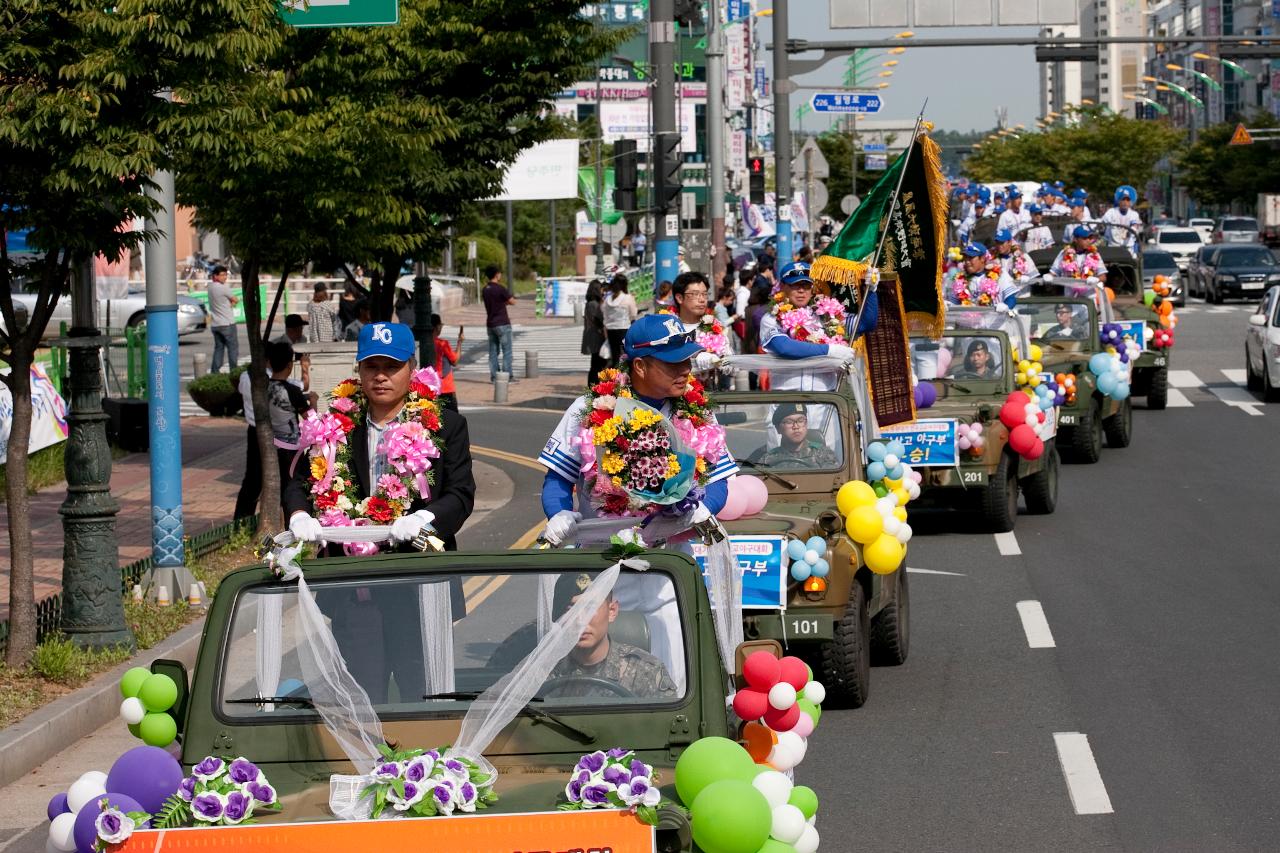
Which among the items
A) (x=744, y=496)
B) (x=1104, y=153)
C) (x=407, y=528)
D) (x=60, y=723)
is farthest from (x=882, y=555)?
(x=1104, y=153)

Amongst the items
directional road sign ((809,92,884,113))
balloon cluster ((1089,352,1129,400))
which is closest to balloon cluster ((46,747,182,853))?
balloon cluster ((1089,352,1129,400))

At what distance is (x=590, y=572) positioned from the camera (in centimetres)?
541

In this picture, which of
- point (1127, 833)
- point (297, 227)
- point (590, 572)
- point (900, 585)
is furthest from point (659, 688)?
point (297, 227)

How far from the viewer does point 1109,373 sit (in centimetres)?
1975

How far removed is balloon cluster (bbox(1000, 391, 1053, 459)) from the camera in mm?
15180

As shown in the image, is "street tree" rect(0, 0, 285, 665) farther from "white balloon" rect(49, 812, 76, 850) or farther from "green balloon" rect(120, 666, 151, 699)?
"white balloon" rect(49, 812, 76, 850)

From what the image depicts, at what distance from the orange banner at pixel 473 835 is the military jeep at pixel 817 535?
4.70 m

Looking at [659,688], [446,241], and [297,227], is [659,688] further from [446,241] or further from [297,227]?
[446,241]

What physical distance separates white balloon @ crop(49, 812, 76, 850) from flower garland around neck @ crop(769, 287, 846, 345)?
7.94 m

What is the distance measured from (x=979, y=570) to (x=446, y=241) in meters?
7.12

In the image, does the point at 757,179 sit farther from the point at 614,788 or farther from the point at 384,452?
the point at 614,788

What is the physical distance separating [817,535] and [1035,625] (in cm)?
287

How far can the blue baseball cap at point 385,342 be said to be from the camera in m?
6.75

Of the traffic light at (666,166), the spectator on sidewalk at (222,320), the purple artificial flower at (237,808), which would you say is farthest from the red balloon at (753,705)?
the spectator on sidewalk at (222,320)
